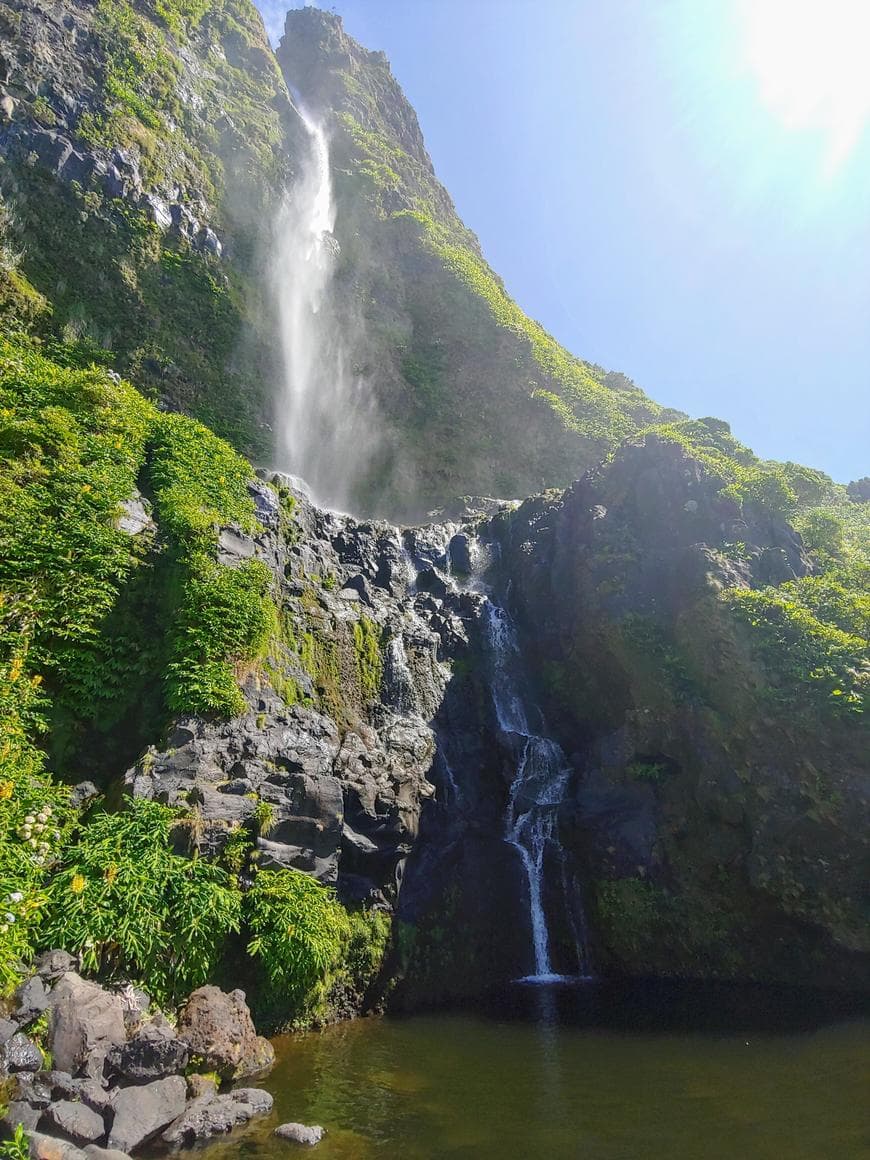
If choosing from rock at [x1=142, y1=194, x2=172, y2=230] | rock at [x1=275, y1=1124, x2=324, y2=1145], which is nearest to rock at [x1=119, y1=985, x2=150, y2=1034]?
rock at [x1=275, y1=1124, x2=324, y2=1145]

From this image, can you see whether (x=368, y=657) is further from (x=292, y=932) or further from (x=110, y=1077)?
(x=110, y=1077)

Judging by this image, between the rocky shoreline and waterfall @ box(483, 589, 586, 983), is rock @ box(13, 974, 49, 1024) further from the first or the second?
waterfall @ box(483, 589, 586, 983)

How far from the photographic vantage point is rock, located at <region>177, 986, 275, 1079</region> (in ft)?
25.1

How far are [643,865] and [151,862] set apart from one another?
36.7ft

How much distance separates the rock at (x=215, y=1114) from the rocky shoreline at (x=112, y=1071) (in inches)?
0.4

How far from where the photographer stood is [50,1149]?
528 cm

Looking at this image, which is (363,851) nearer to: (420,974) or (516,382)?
(420,974)

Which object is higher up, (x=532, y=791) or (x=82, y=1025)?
(x=532, y=791)

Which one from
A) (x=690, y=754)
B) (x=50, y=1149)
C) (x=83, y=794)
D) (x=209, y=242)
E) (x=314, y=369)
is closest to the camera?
(x=50, y=1149)

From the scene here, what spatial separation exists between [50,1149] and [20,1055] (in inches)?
55.6

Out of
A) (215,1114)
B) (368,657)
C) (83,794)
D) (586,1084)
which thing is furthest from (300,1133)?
(368,657)

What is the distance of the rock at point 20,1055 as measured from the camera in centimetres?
621

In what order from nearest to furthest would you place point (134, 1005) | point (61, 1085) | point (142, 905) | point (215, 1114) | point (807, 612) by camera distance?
point (61, 1085)
point (215, 1114)
point (134, 1005)
point (142, 905)
point (807, 612)

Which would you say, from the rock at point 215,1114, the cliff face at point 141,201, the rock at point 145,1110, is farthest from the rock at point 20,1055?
the cliff face at point 141,201
